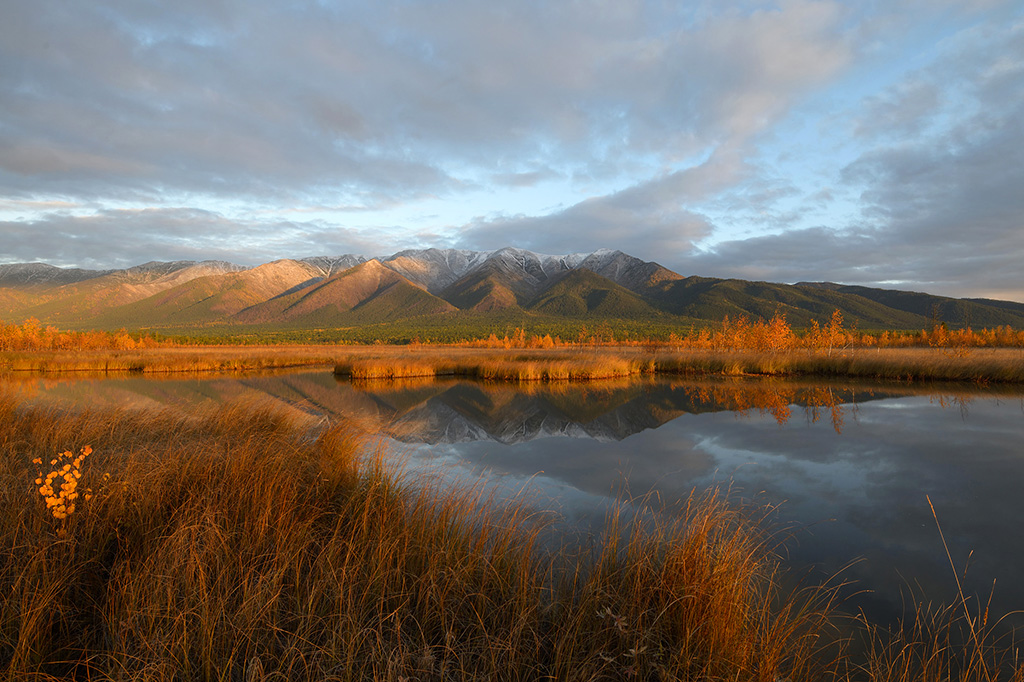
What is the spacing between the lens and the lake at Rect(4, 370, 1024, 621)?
A: 14.1 feet

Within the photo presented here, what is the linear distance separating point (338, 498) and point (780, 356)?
26.3 m

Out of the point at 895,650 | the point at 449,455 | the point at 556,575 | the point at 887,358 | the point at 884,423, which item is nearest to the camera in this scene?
the point at 895,650

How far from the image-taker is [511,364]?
2402 centimetres

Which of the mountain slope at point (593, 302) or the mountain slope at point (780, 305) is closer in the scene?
the mountain slope at point (780, 305)

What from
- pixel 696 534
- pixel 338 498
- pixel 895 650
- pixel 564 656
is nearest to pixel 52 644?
pixel 338 498

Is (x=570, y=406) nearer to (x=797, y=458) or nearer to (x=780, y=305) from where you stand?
(x=797, y=458)

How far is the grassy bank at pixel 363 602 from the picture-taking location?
229 centimetres

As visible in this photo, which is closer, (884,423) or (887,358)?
(884,423)

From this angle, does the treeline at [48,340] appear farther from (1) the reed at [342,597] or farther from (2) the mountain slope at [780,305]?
(2) the mountain slope at [780,305]

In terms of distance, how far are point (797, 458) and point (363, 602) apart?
288 inches

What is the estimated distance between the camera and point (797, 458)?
7.65m

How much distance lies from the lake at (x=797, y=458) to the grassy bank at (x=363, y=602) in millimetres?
947

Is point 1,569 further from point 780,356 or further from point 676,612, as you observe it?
point 780,356

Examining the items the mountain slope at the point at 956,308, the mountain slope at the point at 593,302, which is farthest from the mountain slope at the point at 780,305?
the mountain slope at the point at 593,302
